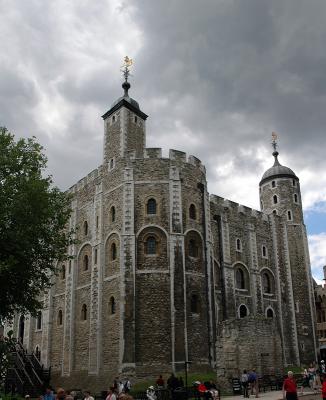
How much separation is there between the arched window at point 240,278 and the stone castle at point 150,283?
0.15 meters

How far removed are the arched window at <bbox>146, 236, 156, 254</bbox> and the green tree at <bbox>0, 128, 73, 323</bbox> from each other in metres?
8.27

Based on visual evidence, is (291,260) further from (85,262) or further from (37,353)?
(37,353)

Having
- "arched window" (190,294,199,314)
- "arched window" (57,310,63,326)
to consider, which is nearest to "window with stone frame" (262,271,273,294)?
"arched window" (190,294,199,314)

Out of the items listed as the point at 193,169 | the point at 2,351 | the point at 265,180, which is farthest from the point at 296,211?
the point at 2,351

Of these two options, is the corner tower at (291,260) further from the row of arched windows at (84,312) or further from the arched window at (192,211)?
the row of arched windows at (84,312)

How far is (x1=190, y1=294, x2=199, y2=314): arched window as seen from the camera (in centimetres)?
2867

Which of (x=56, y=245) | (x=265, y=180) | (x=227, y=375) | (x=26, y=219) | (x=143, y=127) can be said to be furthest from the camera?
(x=265, y=180)

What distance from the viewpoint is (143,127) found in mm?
34844

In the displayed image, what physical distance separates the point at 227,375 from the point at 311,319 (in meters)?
19.3

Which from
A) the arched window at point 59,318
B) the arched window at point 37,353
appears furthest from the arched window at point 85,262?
the arched window at point 37,353

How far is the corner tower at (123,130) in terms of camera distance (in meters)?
32.6

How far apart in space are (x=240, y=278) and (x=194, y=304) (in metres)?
9.22

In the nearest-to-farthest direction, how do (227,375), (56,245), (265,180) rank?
(56,245), (227,375), (265,180)

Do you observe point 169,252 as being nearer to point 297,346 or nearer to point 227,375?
point 227,375
